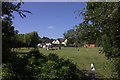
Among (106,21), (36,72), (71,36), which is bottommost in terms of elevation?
(36,72)

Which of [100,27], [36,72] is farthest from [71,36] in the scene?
[36,72]

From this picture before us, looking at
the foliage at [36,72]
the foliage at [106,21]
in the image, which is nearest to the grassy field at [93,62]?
the foliage at [36,72]

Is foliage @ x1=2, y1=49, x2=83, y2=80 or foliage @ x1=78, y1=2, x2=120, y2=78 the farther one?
foliage @ x1=2, y1=49, x2=83, y2=80

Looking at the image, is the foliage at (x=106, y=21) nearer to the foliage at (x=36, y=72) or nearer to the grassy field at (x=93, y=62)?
the grassy field at (x=93, y=62)

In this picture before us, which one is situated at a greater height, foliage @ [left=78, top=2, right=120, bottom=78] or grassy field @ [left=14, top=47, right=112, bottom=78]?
foliage @ [left=78, top=2, right=120, bottom=78]

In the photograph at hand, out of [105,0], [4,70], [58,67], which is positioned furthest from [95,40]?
[4,70]

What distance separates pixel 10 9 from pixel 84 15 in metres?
2.70

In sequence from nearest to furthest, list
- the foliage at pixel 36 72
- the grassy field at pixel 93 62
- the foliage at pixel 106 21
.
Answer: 1. the foliage at pixel 106 21
2. the foliage at pixel 36 72
3. the grassy field at pixel 93 62

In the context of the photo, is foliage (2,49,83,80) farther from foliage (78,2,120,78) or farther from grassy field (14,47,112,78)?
foliage (78,2,120,78)

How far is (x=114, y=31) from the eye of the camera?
3205 millimetres

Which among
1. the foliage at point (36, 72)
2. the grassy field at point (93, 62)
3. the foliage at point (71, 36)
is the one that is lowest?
the grassy field at point (93, 62)

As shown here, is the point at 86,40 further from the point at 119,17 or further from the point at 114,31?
the point at 119,17

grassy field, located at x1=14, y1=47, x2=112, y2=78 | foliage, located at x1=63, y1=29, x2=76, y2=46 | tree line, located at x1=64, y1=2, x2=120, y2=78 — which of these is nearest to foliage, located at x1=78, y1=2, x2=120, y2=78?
tree line, located at x1=64, y1=2, x2=120, y2=78

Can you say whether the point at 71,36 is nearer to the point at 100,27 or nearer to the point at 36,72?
the point at 100,27
